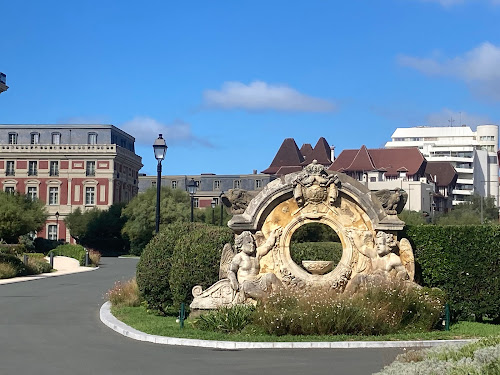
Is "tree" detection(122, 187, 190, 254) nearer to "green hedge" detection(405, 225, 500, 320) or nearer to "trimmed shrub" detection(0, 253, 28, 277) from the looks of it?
"trimmed shrub" detection(0, 253, 28, 277)

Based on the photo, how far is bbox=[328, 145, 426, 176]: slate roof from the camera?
384ft

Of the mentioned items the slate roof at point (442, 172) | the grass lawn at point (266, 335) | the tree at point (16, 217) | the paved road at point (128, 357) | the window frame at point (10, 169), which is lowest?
the paved road at point (128, 357)

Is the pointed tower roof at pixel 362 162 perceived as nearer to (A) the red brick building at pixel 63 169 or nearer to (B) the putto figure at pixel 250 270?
(A) the red brick building at pixel 63 169

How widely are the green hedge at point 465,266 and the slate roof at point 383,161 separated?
99.0 meters

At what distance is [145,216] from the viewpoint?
244 ft

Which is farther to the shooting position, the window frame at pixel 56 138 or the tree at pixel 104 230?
the window frame at pixel 56 138

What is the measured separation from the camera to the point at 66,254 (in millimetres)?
52188

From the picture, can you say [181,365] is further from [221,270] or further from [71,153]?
[71,153]

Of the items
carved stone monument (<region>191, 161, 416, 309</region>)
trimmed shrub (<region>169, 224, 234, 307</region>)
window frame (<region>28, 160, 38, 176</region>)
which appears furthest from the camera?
window frame (<region>28, 160, 38, 176</region>)

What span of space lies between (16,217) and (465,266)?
41.0 m

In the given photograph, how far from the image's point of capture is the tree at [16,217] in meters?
51.7

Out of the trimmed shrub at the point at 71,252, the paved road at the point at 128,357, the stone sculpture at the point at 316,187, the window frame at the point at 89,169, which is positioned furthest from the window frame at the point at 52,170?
the stone sculpture at the point at 316,187

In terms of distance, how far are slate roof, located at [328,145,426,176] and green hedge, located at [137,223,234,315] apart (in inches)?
3884

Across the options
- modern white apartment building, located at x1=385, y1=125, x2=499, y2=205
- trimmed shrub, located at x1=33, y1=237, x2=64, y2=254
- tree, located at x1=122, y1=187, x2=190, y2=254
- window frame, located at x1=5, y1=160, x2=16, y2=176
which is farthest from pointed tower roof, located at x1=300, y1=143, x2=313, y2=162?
trimmed shrub, located at x1=33, y1=237, x2=64, y2=254
